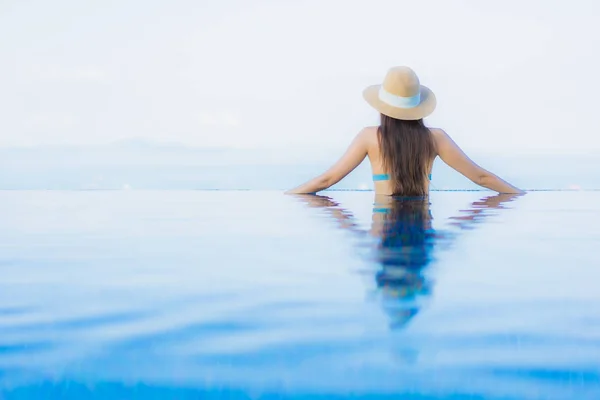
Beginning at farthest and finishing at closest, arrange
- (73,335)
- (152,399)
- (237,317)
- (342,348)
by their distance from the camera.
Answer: (237,317) → (73,335) → (342,348) → (152,399)

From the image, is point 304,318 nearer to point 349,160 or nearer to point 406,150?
point 406,150

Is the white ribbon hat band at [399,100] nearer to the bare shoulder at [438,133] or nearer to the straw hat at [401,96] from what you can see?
the straw hat at [401,96]

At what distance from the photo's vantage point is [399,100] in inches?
200

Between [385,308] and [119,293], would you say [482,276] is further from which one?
[119,293]

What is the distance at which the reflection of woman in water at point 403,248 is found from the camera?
60.3 inches

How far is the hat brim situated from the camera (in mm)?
4949

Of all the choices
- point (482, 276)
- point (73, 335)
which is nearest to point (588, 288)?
point (482, 276)

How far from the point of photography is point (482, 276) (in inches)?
74.3

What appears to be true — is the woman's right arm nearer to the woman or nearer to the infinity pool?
the woman

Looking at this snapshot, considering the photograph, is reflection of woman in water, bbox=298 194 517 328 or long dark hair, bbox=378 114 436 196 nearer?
reflection of woman in water, bbox=298 194 517 328

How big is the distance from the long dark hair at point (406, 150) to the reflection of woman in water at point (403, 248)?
0.87 ft

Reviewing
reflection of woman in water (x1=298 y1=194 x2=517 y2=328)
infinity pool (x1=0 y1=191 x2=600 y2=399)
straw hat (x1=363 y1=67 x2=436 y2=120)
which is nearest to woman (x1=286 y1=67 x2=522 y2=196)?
straw hat (x1=363 y1=67 x2=436 y2=120)

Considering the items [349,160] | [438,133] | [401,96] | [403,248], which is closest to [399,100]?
[401,96]

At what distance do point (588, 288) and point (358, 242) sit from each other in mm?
1018
